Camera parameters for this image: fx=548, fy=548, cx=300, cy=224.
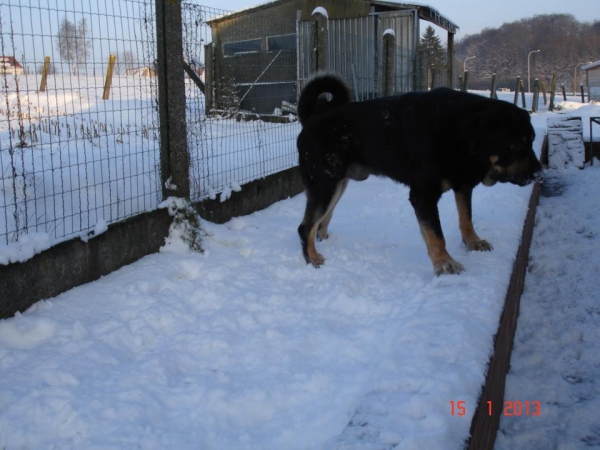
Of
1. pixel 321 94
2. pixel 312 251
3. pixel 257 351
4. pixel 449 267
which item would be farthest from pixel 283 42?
pixel 257 351

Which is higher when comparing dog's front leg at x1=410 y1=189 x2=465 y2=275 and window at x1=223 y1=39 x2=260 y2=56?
window at x1=223 y1=39 x2=260 y2=56

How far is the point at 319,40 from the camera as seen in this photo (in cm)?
806

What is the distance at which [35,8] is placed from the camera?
3543mm

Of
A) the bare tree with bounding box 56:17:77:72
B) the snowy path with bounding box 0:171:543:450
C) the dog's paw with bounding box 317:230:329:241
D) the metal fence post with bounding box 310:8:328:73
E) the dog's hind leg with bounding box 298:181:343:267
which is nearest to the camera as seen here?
the snowy path with bounding box 0:171:543:450

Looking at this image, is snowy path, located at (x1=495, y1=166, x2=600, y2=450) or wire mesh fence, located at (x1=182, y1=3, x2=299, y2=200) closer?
snowy path, located at (x1=495, y1=166, x2=600, y2=450)

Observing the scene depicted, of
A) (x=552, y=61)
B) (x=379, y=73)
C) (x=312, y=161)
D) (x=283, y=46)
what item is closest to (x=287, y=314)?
(x=312, y=161)

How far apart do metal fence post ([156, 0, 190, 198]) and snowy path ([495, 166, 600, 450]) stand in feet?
9.85

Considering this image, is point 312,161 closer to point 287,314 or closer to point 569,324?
point 287,314

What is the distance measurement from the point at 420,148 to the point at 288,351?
191 centimetres

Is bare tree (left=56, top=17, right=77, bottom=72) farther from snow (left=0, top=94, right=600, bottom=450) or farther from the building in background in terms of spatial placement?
the building in background

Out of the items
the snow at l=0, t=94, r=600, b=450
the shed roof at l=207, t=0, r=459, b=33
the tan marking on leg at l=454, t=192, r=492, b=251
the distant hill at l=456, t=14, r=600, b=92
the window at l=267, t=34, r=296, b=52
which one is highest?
the distant hill at l=456, t=14, r=600, b=92

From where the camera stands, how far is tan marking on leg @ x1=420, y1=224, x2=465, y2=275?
13.1 feet

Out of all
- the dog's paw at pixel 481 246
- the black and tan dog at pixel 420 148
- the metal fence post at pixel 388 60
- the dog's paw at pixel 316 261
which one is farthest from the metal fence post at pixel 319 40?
the dog's paw at pixel 481 246

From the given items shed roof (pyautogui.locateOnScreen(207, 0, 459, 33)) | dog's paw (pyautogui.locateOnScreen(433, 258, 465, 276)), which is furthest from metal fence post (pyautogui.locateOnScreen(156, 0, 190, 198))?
shed roof (pyautogui.locateOnScreen(207, 0, 459, 33))
